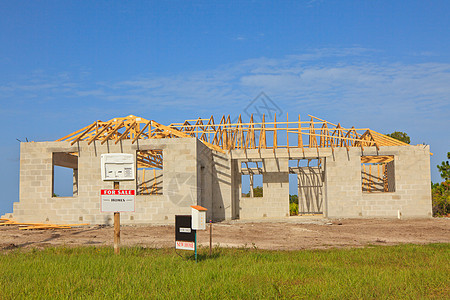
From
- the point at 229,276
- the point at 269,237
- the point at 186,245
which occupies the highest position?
the point at 186,245

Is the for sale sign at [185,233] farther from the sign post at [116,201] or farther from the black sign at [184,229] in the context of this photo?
the sign post at [116,201]

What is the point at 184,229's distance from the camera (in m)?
9.88

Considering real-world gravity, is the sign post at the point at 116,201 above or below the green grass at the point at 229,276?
above


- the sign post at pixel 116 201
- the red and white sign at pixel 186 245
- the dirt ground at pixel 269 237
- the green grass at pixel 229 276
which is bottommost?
the dirt ground at pixel 269 237

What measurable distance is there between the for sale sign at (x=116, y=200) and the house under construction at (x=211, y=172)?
38.5 feet

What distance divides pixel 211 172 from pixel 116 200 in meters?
16.7

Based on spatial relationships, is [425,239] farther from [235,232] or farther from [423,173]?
[423,173]

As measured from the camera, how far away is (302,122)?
2678 centimetres

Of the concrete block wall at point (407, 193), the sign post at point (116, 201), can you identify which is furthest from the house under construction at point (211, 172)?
the sign post at point (116, 201)

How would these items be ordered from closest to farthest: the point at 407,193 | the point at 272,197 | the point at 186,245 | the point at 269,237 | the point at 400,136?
1. the point at 186,245
2. the point at 269,237
3. the point at 407,193
4. the point at 272,197
5. the point at 400,136

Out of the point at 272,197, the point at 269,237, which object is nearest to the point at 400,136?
the point at 272,197

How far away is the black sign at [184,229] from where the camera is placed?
976 centimetres

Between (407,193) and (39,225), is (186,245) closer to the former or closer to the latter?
(39,225)

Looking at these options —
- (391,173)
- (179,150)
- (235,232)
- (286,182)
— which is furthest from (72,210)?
(391,173)
